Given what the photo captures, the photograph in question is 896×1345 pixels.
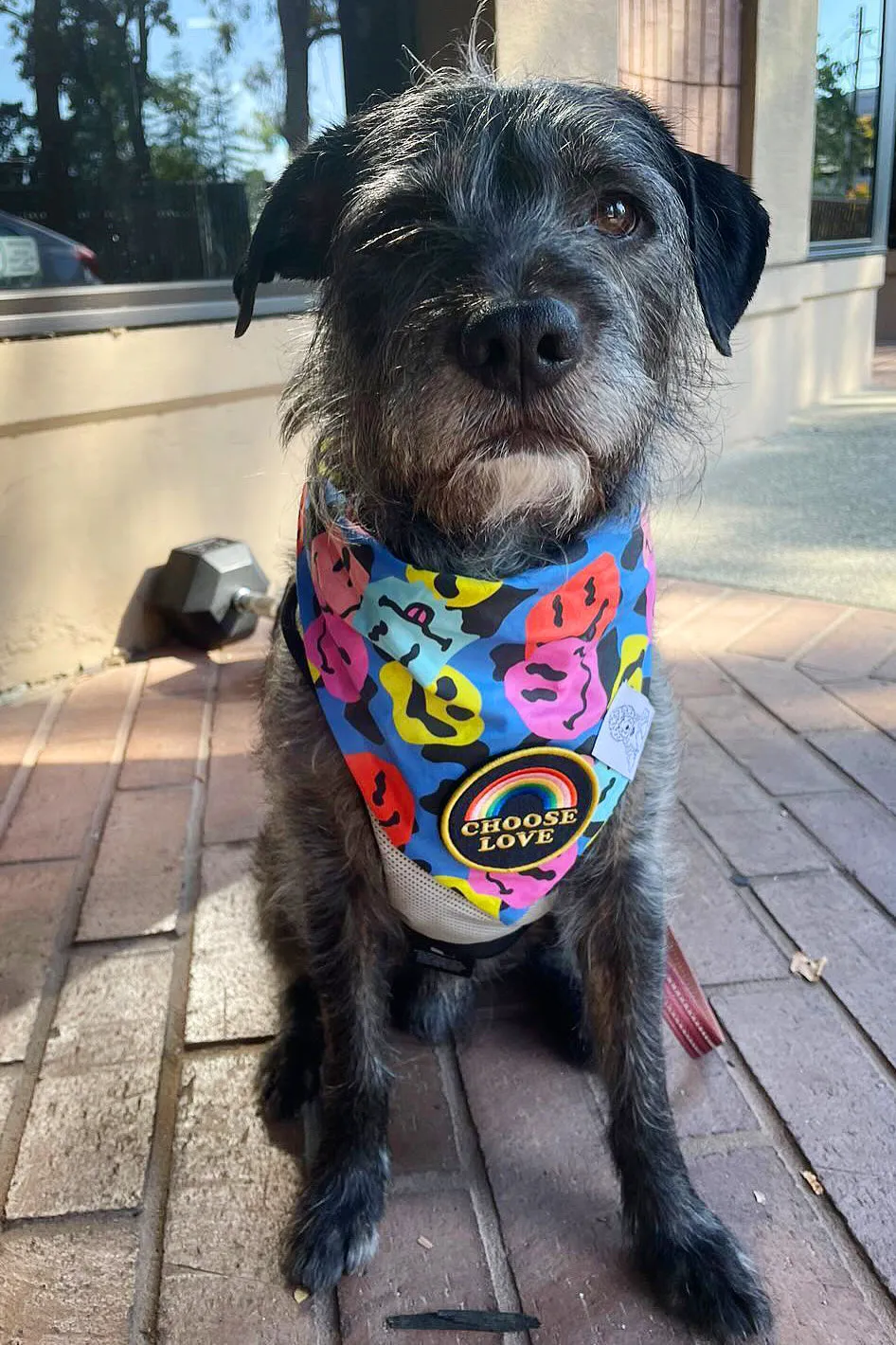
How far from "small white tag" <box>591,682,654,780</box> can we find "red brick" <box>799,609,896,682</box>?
227 centimetres

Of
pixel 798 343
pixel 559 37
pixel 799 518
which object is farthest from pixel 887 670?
pixel 798 343

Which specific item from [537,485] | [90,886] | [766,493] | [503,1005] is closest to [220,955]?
[90,886]

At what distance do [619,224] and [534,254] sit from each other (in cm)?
32

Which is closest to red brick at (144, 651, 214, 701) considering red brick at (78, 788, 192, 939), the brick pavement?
the brick pavement

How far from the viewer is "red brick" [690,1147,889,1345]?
1.68 metres

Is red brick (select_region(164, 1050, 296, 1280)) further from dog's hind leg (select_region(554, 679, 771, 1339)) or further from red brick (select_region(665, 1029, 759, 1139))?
red brick (select_region(665, 1029, 759, 1139))

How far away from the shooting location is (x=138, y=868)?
2.96m

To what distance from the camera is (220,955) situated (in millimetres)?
2605

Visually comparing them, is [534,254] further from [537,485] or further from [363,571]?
[363,571]

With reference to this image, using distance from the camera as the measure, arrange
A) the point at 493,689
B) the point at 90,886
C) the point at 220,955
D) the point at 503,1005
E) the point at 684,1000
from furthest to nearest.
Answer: the point at 90,886 → the point at 220,955 → the point at 503,1005 → the point at 684,1000 → the point at 493,689

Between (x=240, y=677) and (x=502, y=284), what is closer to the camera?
(x=502, y=284)

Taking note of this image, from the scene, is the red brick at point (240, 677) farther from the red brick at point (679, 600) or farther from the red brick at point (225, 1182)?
the red brick at point (225, 1182)

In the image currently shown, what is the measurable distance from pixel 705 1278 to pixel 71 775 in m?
2.44

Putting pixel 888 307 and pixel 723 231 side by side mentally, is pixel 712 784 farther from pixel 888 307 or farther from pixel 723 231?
pixel 888 307
